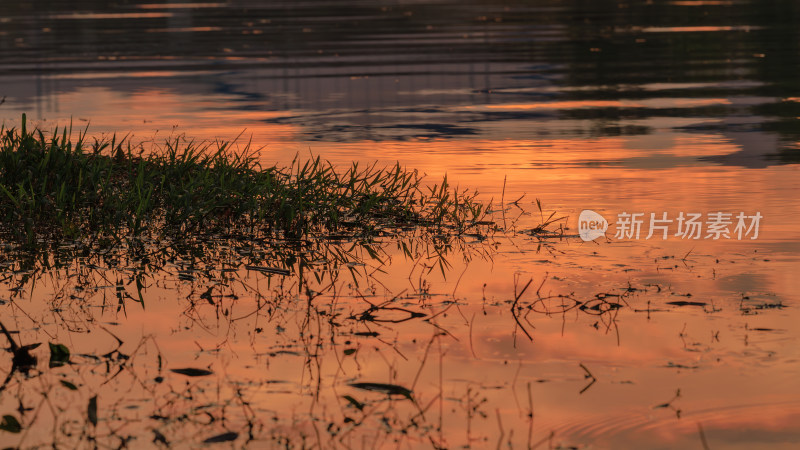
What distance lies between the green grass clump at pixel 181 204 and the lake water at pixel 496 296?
2.55ft

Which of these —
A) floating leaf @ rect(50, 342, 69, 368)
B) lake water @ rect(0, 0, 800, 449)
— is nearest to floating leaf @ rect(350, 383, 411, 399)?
lake water @ rect(0, 0, 800, 449)

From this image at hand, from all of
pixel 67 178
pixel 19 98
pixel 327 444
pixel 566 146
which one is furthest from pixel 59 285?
pixel 19 98

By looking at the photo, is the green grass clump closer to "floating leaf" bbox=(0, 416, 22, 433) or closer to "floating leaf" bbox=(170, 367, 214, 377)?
"floating leaf" bbox=(170, 367, 214, 377)

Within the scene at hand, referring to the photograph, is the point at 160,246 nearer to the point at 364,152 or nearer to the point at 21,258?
the point at 21,258

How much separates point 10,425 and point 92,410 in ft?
1.16

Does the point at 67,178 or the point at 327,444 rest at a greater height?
the point at 67,178

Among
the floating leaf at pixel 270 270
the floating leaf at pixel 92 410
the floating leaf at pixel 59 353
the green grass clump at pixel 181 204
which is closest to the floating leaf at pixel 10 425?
the floating leaf at pixel 92 410

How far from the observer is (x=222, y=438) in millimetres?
6086

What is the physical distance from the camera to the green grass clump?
10516 millimetres

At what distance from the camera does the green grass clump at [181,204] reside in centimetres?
1052

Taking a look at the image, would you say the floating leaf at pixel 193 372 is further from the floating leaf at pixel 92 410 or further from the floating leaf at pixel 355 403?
the floating leaf at pixel 355 403

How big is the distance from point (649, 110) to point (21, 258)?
38.4 feet

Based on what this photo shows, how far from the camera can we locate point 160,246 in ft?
33.2

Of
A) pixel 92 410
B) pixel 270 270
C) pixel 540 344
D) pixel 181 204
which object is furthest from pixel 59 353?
pixel 181 204
